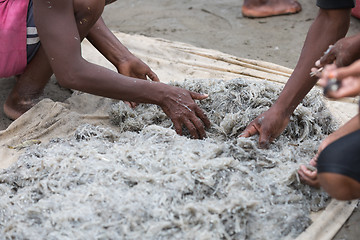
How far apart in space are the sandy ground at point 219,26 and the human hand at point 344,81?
6.44 feet

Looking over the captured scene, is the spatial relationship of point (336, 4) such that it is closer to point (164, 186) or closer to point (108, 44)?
point (164, 186)

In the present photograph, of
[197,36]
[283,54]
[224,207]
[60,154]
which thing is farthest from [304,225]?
[197,36]

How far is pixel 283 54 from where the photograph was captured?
130 inches

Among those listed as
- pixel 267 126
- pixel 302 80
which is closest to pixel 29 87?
pixel 267 126

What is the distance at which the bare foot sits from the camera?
389 cm

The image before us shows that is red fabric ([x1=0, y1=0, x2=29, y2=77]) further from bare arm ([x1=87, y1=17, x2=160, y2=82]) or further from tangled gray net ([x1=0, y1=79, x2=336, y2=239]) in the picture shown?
tangled gray net ([x1=0, y1=79, x2=336, y2=239])

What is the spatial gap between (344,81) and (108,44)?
1.68 meters

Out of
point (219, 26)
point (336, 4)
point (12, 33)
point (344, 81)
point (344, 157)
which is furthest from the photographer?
point (219, 26)

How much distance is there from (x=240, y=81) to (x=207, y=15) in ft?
5.96

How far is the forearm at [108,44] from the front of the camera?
8.42 feet

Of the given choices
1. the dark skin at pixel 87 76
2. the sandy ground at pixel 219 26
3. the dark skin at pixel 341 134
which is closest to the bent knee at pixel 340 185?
→ the dark skin at pixel 341 134

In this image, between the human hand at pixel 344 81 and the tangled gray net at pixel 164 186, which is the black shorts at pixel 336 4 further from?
the human hand at pixel 344 81

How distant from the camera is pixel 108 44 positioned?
2582 mm

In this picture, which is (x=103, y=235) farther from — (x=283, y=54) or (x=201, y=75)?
(x=283, y=54)
